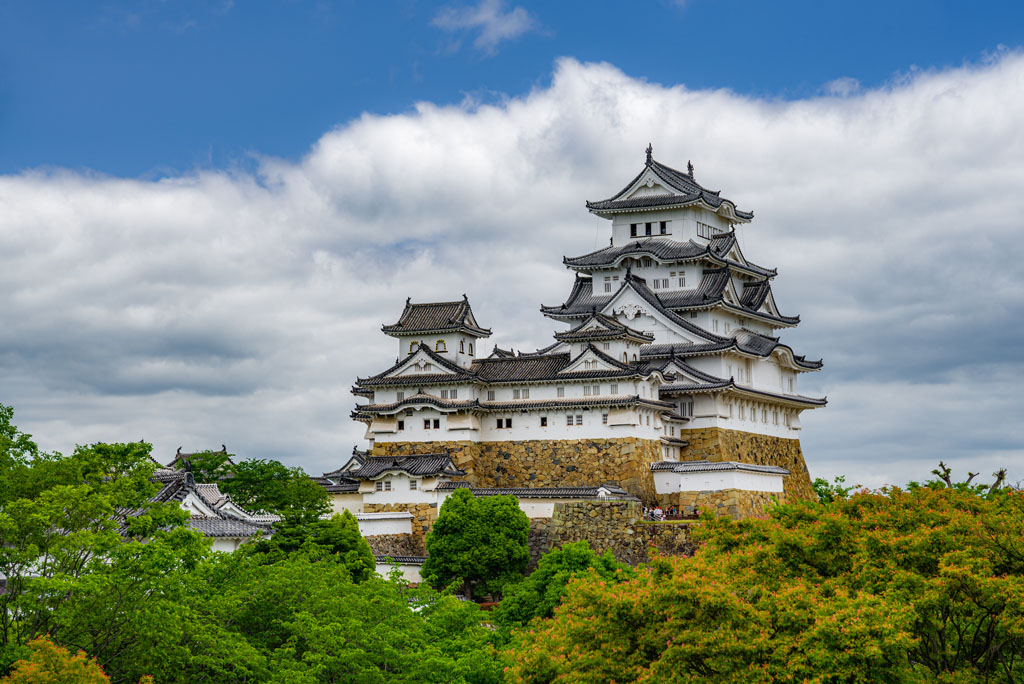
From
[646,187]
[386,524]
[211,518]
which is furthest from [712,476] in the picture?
[211,518]

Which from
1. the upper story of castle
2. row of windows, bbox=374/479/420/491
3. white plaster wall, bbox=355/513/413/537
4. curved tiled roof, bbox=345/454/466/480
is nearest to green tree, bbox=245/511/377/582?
white plaster wall, bbox=355/513/413/537

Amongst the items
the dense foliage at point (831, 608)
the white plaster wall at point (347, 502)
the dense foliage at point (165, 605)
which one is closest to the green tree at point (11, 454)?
the dense foliage at point (165, 605)

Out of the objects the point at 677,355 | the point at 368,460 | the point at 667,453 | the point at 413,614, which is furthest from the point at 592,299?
the point at 413,614

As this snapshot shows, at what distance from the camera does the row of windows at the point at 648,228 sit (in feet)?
247

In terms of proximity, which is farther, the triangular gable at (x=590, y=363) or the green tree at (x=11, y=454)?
the triangular gable at (x=590, y=363)

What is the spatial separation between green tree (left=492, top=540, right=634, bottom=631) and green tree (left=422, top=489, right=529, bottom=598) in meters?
6.78

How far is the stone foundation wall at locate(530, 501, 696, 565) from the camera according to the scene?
55.2 m

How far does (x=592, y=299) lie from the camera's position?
242 ft

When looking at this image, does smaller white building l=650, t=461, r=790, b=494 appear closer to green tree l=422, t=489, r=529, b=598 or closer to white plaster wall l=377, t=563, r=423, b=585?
green tree l=422, t=489, r=529, b=598

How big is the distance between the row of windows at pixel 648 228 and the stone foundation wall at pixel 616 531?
77.3 ft

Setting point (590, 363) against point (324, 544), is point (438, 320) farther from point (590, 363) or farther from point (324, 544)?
point (324, 544)

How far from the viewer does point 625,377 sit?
2431 inches

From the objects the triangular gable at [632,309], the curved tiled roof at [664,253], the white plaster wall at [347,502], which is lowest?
the white plaster wall at [347,502]

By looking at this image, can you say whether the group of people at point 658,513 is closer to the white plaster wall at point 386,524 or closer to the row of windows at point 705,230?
the white plaster wall at point 386,524
